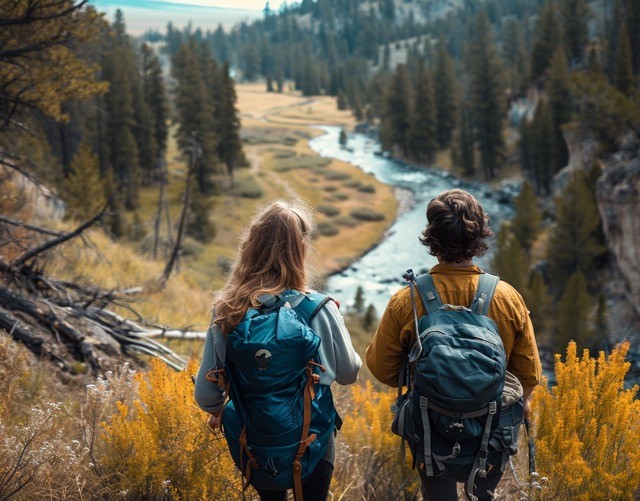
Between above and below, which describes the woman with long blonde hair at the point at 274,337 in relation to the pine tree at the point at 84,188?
above

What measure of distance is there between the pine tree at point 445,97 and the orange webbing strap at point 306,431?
71.6 meters

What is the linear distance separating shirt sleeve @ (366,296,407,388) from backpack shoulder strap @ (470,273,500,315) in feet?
1.26

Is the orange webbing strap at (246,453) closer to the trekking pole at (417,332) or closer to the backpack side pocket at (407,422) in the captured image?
the backpack side pocket at (407,422)

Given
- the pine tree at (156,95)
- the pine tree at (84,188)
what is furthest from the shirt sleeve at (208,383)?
the pine tree at (156,95)

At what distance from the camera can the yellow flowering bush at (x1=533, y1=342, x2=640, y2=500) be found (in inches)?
127

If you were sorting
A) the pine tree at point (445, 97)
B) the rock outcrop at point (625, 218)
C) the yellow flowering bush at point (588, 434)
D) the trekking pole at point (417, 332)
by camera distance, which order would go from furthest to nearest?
1. the pine tree at point (445, 97)
2. the rock outcrop at point (625, 218)
3. the yellow flowering bush at point (588, 434)
4. the trekking pole at point (417, 332)

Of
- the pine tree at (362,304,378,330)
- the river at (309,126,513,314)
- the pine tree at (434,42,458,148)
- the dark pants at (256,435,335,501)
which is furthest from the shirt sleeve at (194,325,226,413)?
the pine tree at (434,42,458,148)

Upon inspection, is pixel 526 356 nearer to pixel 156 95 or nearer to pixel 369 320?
pixel 369 320

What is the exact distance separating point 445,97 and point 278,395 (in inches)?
2906

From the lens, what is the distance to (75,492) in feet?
11.3

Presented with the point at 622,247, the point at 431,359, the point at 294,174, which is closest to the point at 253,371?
the point at 431,359

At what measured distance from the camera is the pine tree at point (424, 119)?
67250 millimetres

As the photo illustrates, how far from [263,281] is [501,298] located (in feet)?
3.80

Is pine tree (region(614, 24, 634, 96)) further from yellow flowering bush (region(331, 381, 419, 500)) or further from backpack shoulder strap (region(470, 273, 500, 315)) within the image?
backpack shoulder strap (region(470, 273, 500, 315))
